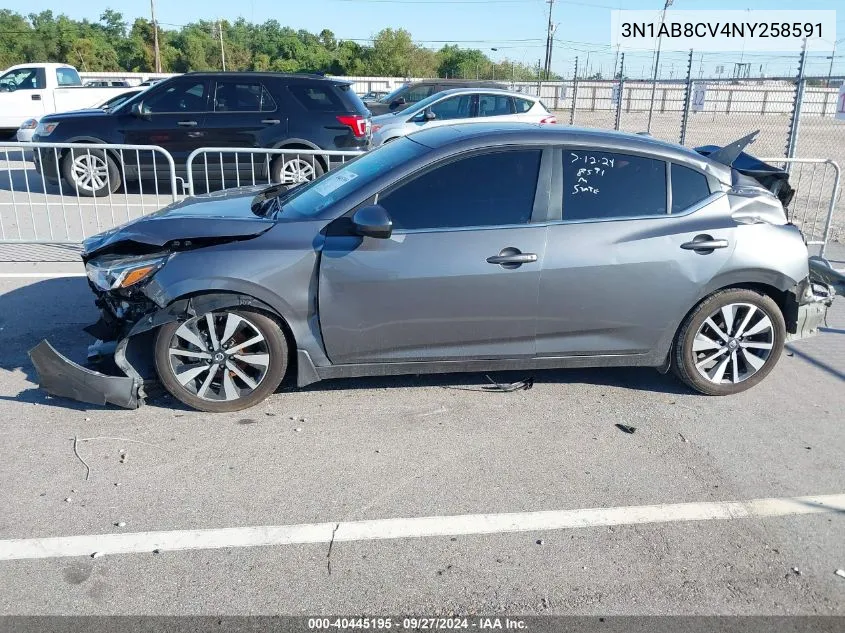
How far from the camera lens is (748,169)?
16.6 ft

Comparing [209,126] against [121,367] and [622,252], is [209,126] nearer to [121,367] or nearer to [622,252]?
[121,367]

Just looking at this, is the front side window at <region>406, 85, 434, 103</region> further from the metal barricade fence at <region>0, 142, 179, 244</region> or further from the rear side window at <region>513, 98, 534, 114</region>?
the metal barricade fence at <region>0, 142, 179, 244</region>

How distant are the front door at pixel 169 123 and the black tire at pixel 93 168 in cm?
28

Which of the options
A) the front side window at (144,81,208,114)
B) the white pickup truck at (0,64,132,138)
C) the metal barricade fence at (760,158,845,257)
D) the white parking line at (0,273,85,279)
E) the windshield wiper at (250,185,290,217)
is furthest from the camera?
the white pickup truck at (0,64,132,138)

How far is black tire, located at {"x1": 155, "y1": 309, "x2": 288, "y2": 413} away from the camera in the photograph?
420 cm

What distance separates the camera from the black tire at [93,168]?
10.5m

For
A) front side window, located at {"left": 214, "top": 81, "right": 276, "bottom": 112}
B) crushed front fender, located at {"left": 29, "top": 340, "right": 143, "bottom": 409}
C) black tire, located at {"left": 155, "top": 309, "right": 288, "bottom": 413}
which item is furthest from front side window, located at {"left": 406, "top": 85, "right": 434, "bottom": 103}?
crushed front fender, located at {"left": 29, "top": 340, "right": 143, "bottom": 409}

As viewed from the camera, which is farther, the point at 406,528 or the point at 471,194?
the point at 471,194

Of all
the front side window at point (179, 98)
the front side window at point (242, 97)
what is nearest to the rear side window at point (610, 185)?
the front side window at point (242, 97)

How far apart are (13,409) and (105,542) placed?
163cm

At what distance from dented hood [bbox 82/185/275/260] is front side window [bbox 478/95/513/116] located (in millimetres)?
10765

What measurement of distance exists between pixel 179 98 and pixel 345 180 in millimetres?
7301

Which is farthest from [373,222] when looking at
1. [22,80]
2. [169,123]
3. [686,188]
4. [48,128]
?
[22,80]

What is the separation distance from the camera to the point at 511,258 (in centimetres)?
422
